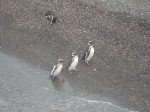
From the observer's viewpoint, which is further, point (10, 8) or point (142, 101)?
point (10, 8)

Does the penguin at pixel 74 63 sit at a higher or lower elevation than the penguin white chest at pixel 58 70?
higher

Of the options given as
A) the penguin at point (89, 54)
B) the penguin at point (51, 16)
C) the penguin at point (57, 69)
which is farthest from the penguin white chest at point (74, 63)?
the penguin at point (51, 16)

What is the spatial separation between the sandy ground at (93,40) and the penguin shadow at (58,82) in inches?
13.5

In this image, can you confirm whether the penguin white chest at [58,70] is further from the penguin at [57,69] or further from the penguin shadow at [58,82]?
the penguin shadow at [58,82]

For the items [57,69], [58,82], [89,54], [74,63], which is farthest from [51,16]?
[58,82]

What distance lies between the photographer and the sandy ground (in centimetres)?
2100

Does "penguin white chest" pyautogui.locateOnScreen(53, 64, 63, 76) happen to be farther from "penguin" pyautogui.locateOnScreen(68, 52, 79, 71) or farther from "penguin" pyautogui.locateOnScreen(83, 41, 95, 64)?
"penguin" pyautogui.locateOnScreen(83, 41, 95, 64)

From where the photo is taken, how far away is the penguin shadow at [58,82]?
20325mm

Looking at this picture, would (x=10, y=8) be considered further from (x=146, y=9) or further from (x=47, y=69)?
(x=146, y=9)

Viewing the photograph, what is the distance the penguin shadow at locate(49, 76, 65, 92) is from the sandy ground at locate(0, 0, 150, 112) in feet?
1.13

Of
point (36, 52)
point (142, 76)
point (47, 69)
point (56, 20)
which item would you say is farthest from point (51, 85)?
point (56, 20)

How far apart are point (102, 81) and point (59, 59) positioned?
7.53 feet

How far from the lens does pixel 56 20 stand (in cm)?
2575

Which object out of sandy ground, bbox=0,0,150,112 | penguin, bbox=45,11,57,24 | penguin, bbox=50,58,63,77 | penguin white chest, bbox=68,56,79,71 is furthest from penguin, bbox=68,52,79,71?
penguin, bbox=45,11,57,24
